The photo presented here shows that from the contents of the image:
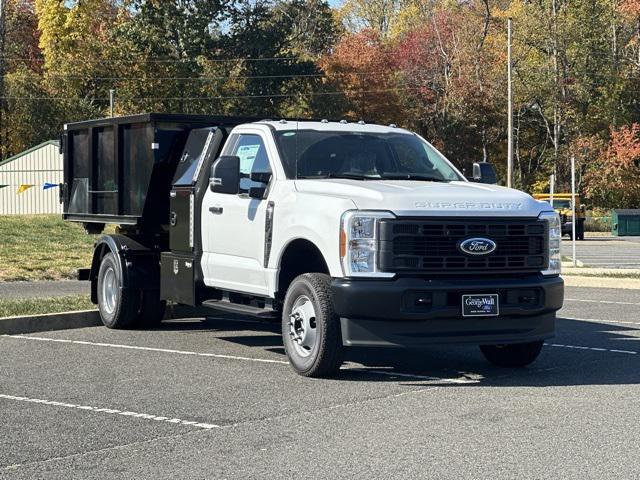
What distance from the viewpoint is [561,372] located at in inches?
397

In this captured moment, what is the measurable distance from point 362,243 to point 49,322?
17.7 ft

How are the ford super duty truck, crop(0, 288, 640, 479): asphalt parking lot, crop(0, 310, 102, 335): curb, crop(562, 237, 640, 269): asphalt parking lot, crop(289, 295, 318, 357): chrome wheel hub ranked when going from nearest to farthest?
crop(0, 288, 640, 479): asphalt parking lot < the ford super duty truck < crop(289, 295, 318, 357): chrome wheel hub < crop(0, 310, 102, 335): curb < crop(562, 237, 640, 269): asphalt parking lot

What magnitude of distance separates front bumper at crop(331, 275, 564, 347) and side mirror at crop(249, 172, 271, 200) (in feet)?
5.38

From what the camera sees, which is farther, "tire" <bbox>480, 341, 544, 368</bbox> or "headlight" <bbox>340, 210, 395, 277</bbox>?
"tire" <bbox>480, 341, 544, 368</bbox>

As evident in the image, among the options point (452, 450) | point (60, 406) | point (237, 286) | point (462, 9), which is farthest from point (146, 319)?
point (462, 9)

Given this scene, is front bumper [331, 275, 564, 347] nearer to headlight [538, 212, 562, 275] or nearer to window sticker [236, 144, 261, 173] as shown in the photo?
headlight [538, 212, 562, 275]

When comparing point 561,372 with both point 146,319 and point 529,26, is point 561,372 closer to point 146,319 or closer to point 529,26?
point 146,319

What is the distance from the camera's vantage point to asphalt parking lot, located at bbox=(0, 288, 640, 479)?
257 inches

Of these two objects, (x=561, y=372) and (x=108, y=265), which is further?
(x=108, y=265)

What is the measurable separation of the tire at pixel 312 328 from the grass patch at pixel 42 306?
463cm

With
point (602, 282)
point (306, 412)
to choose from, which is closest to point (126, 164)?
point (306, 412)

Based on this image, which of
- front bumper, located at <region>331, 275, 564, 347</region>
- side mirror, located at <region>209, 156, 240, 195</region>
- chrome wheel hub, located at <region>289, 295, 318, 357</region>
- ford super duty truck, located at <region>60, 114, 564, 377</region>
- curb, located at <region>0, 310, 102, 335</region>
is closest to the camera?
front bumper, located at <region>331, 275, 564, 347</region>

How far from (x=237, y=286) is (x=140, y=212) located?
2538 millimetres

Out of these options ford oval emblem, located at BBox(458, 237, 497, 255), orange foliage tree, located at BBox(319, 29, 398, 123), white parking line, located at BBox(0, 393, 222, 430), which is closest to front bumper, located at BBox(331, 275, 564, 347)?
ford oval emblem, located at BBox(458, 237, 497, 255)
